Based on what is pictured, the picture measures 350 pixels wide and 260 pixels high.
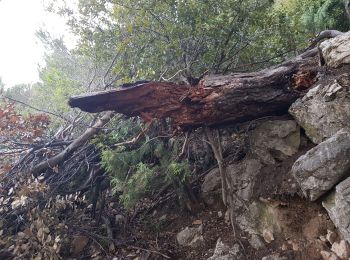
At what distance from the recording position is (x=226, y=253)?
10.1ft

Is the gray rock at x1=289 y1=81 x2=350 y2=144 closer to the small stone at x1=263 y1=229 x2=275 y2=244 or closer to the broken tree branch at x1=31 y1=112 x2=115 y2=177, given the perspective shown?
the small stone at x1=263 y1=229 x2=275 y2=244

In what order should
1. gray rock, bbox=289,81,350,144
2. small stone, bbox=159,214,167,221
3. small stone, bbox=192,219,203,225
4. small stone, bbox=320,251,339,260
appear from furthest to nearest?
small stone, bbox=159,214,167,221
small stone, bbox=192,219,203,225
gray rock, bbox=289,81,350,144
small stone, bbox=320,251,339,260

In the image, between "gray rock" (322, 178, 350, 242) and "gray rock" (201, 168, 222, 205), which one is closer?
"gray rock" (322, 178, 350, 242)

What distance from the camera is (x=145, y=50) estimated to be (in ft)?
14.0

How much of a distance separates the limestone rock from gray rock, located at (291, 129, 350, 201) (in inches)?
27.5

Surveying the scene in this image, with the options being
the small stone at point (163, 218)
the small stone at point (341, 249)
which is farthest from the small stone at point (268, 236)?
the small stone at point (163, 218)

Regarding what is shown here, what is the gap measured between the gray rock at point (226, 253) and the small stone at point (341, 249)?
2.90 feet

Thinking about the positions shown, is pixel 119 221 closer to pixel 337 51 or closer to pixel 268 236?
pixel 268 236

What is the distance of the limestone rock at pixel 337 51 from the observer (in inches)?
111

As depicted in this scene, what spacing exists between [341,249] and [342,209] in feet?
1.18

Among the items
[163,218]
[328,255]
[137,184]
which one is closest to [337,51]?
[328,255]

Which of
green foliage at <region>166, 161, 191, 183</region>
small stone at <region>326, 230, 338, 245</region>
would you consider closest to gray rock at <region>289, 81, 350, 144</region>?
small stone at <region>326, 230, 338, 245</region>

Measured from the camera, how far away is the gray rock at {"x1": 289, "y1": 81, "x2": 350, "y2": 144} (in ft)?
8.98

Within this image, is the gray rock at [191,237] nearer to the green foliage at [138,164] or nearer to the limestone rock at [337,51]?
the green foliage at [138,164]
